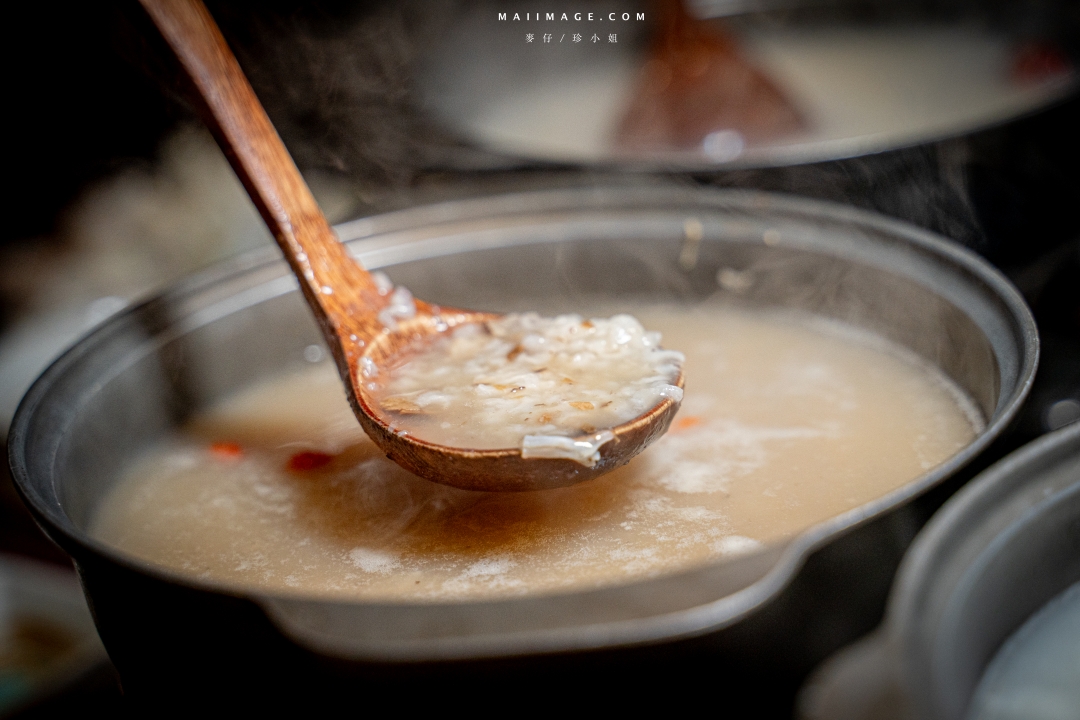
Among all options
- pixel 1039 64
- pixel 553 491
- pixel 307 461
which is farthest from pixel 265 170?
pixel 1039 64

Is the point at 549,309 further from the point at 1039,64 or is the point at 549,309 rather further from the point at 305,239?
the point at 1039,64

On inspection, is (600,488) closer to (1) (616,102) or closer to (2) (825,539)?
(2) (825,539)

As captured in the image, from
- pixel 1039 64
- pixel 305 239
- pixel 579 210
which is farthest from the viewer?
pixel 1039 64

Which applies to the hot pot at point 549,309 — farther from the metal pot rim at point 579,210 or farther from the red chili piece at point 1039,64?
the red chili piece at point 1039,64

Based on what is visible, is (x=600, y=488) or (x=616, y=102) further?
(x=616, y=102)

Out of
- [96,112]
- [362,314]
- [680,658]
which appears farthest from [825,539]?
[96,112]

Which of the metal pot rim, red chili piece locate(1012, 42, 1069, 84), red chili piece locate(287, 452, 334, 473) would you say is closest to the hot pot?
the metal pot rim
